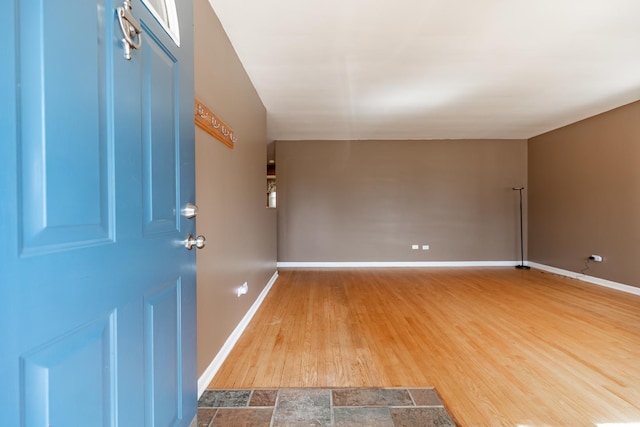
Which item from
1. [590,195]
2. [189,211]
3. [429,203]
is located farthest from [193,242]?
[590,195]

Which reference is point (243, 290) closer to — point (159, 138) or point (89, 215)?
point (159, 138)

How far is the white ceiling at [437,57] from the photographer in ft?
6.91

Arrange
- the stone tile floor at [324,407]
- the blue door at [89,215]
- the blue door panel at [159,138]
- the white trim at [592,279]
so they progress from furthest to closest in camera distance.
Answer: the white trim at [592,279], the stone tile floor at [324,407], the blue door panel at [159,138], the blue door at [89,215]

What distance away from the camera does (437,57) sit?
2.75 m

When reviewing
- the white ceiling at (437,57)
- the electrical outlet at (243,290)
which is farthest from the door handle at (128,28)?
the electrical outlet at (243,290)

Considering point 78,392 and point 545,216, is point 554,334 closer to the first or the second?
point 78,392

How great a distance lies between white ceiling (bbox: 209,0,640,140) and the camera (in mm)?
2105

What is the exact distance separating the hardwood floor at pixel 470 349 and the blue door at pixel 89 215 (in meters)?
1.24

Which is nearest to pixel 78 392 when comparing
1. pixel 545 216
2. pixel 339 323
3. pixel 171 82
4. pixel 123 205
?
pixel 123 205

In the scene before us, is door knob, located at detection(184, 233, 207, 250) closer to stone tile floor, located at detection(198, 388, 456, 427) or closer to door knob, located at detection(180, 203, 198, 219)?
door knob, located at detection(180, 203, 198, 219)

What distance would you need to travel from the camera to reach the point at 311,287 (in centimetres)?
432

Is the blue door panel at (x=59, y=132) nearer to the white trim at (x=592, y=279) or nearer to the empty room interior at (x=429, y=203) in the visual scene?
the empty room interior at (x=429, y=203)

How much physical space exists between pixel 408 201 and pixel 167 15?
5479 mm

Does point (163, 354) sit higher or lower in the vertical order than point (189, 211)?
lower
